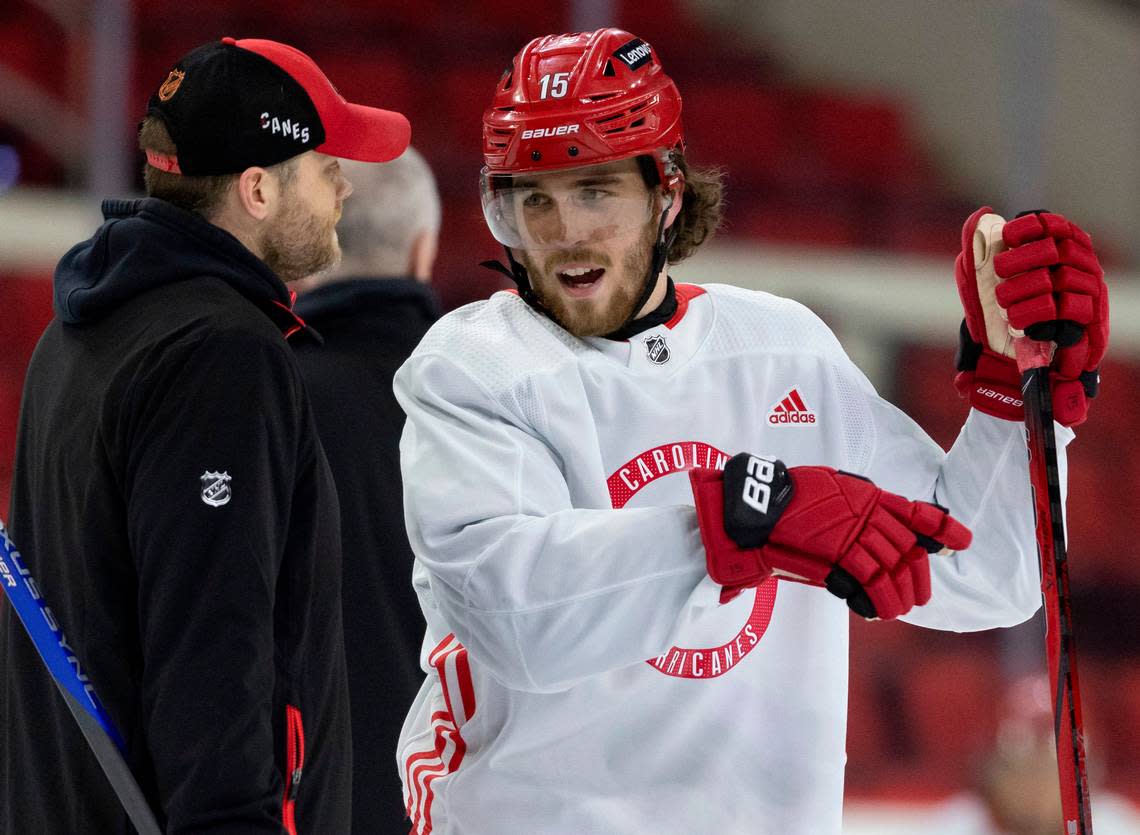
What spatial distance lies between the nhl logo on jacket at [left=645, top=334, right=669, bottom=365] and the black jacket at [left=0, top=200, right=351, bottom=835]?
348mm

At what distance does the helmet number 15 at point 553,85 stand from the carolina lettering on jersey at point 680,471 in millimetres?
371

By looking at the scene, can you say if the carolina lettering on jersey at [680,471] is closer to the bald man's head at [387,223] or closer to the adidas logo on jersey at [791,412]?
the adidas logo on jersey at [791,412]

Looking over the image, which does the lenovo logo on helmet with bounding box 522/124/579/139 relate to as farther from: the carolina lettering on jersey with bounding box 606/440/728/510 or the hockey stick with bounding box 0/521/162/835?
the hockey stick with bounding box 0/521/162/835

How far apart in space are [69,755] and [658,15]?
480 centimetres

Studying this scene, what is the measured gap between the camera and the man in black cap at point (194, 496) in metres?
1.39

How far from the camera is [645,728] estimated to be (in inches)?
60.9

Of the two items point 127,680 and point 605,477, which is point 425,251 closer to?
point 605,477

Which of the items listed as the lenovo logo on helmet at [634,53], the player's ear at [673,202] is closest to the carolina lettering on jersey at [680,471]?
the player's ear at [673,202]

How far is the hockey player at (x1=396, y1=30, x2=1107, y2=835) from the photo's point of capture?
1.40m

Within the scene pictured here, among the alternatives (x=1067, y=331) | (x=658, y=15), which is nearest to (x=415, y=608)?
(x=1067, y=331)

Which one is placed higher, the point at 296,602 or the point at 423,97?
the point at 423,97

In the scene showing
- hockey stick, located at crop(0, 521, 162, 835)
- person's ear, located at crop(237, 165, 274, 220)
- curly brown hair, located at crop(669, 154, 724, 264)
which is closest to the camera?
hockey stick, located at crop(0, 521, 162, 835)

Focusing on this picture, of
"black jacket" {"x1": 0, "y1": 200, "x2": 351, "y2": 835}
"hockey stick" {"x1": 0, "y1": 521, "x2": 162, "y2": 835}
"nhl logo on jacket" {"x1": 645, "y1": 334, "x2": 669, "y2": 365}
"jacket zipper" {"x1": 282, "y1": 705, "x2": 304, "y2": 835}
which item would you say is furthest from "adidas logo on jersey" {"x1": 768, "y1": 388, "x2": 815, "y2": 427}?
"hockey stick" {"x1": 0, "y1": 521, "x2": 162, "y2": 835}

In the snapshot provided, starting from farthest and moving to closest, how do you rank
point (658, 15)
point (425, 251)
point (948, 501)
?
1. point (658, 15)
2. point (425, 251)
3. point (948, 501)
